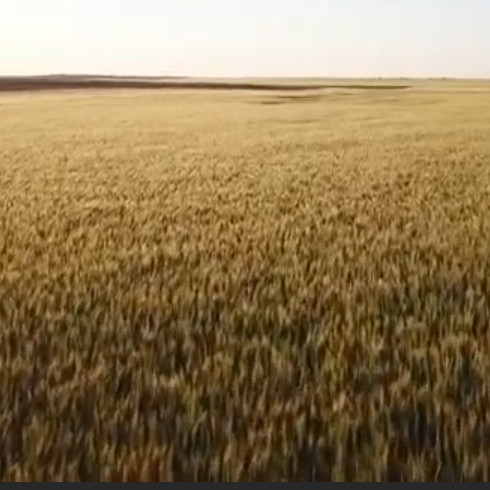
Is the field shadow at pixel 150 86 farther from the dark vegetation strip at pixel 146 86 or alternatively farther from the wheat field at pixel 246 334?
the wheat field at pixel 246 334

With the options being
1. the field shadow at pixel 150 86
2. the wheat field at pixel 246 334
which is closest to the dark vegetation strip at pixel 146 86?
the field shadow at pixel 150 86

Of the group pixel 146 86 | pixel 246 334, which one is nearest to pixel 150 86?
pixel 146 86

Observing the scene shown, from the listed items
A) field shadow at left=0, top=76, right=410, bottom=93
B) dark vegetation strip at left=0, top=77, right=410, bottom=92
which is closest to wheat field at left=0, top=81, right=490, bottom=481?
field shadow at left=0, top=76, right=410, bottom=93

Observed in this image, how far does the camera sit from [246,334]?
13.3ft

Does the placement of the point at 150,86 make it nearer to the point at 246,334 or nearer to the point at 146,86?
the point at 146,86

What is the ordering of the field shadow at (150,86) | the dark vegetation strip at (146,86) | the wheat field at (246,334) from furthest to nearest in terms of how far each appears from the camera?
the dark vegetation strip at (146,86) < the field shadow at (150,86) < the wheat field at (246,334)

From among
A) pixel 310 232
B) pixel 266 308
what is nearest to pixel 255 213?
pixel 310 232

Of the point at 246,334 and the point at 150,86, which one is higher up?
the point at 246,334

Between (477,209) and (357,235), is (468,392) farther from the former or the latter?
(477,209)

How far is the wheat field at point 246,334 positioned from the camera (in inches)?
105

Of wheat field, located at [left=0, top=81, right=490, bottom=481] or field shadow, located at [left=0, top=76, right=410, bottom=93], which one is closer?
wheat field, located at [left=0, top=81, right=490, bottom=481]

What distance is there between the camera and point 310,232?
24.1 ft

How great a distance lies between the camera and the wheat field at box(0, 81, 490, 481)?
2.66 meters

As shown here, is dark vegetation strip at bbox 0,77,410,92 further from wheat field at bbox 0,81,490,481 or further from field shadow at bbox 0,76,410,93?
wheat field at bbox 0,81,490,481
